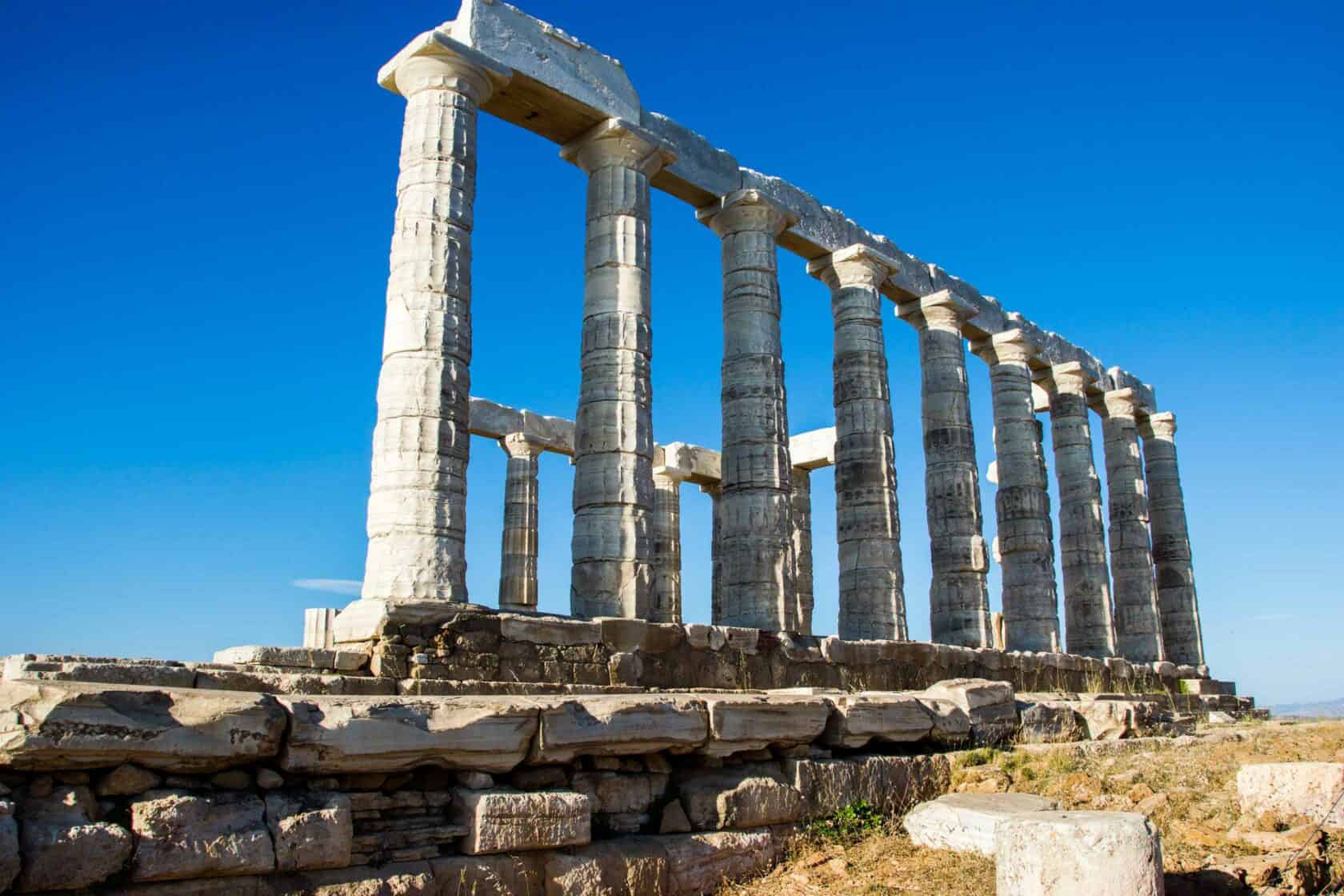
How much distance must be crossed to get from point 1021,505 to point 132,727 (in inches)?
800

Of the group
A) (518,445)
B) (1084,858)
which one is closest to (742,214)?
(518,445)

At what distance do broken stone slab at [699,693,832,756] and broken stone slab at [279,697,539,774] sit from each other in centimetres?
159

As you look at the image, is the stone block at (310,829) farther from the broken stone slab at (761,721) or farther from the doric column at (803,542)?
the doric column at (803,542)

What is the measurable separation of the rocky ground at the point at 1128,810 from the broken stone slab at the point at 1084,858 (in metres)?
0.87

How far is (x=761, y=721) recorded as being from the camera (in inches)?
327

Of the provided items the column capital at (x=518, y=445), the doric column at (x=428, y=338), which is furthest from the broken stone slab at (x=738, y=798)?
the column capital at (x=518, y=445)

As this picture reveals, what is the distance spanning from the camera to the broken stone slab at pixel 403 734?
601 centimetres

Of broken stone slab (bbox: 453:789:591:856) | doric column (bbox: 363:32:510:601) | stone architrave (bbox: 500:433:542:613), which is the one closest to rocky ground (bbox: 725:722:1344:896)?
broken stone slab (bbox: 453:789:591:856)

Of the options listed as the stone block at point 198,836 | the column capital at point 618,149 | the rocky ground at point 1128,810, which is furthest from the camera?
the column capital at point 618,149

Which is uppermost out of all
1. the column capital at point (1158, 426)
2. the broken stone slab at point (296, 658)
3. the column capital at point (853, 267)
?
the column capital at point (853, 267)

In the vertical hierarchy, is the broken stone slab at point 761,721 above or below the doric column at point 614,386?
below

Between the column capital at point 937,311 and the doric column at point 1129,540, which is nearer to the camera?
the column capital at point 937,311

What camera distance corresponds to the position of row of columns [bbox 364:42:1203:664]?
1314 centimetres

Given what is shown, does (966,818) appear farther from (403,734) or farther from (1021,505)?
(1021,505)
